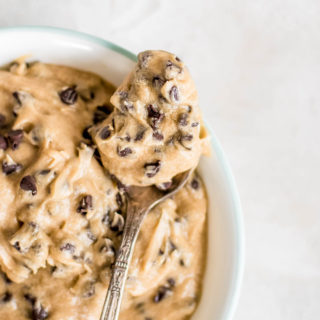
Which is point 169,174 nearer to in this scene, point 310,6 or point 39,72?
point 39,72

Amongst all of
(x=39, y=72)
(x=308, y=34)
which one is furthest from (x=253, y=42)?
(x=39, y=72)

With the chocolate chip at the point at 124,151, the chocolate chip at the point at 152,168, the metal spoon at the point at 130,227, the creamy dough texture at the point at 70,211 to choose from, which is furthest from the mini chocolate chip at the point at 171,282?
the chocolate chip at the point at 124,151

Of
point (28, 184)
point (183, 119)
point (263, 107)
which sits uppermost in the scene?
point (183, 119)

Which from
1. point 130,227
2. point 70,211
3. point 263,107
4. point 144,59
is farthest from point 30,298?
point 263,107

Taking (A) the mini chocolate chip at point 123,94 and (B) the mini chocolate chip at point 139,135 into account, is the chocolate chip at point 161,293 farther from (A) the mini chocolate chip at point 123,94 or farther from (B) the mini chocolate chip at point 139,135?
(A) the mini chocolate chip at point 123,94

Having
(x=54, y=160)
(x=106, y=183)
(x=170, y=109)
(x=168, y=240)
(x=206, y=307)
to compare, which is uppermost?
(x=170, y=109)

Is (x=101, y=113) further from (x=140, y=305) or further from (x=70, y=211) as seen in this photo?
(x=140, y=305)
